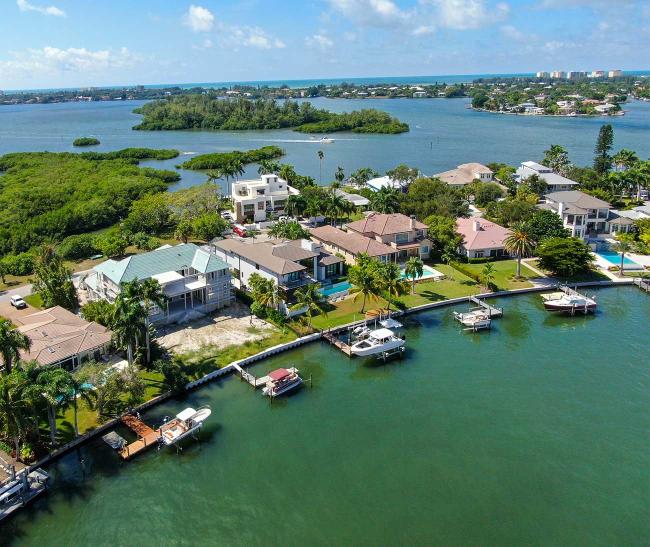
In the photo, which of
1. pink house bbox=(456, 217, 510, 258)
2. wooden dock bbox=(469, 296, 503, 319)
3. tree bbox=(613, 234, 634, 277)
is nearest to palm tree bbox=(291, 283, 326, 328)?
wooden dock bbox=(469, 296, 503, 319)

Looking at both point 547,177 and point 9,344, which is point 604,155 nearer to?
point 547,177

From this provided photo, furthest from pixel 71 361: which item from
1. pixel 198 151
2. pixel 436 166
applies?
pixel 198 151

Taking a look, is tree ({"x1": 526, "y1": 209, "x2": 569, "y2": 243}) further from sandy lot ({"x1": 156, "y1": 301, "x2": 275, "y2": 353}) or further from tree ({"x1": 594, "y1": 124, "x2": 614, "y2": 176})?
tree ({"x1": 594, "y1": 124, "x2": 614, "y2": 176})

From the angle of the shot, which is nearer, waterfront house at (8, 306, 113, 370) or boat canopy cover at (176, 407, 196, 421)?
boat canopy cover at (176, 407, 196, 421)

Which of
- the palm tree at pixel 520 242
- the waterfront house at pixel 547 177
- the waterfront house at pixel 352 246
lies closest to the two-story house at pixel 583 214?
the palm tree at pixel 520 242

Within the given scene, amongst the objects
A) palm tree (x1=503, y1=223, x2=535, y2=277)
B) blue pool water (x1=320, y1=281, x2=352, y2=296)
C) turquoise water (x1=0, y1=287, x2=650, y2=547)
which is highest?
palm tree (x1=503, y1=223, x2=535, y2=277)

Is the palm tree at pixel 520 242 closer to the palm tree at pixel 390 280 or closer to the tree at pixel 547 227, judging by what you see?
the tree at pixel 547 227
